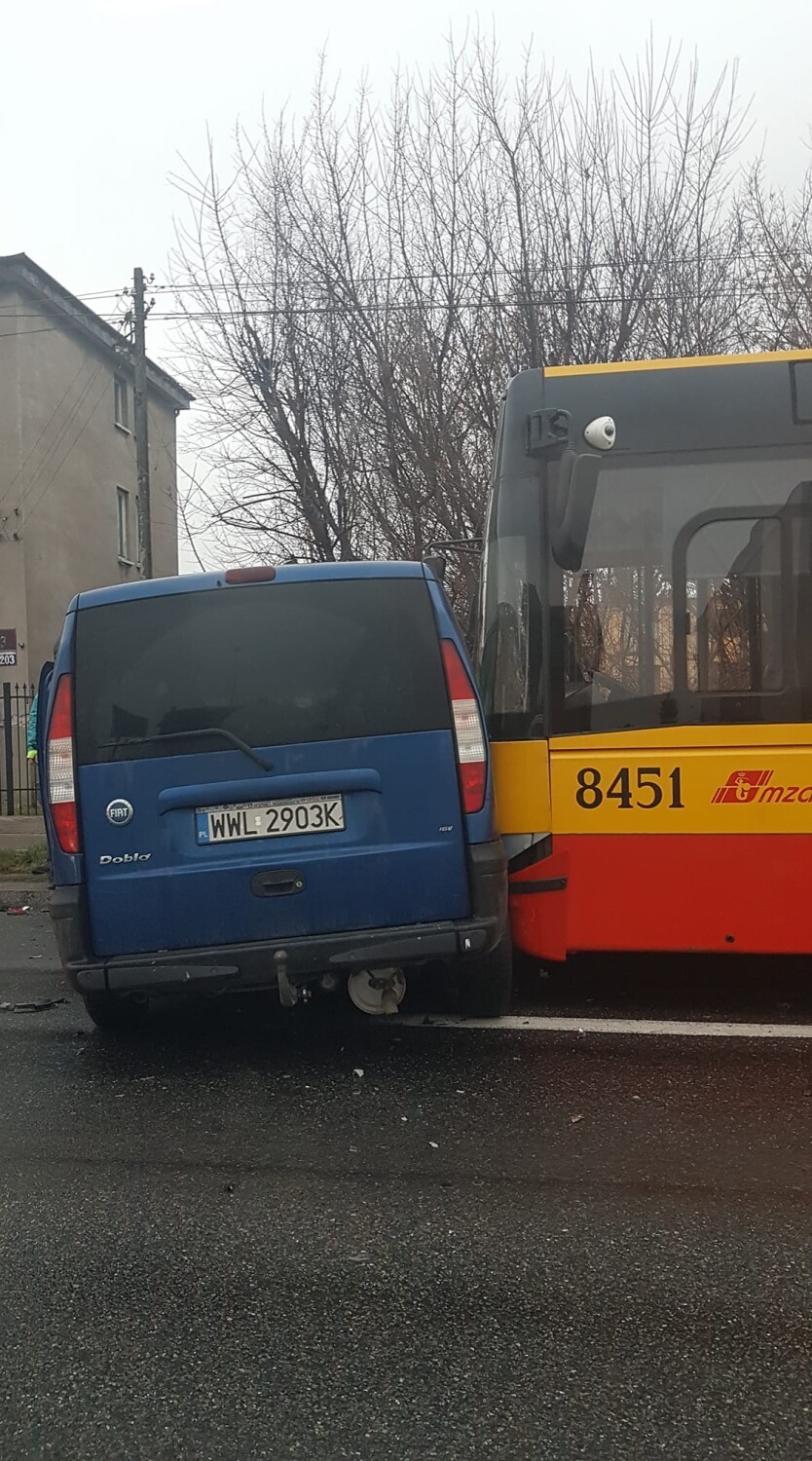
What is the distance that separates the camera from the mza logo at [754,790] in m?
4.77

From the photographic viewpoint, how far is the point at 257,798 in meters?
4.27

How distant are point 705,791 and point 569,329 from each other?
948 centimetres

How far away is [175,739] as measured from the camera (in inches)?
168

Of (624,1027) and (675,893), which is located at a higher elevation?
(675,893)

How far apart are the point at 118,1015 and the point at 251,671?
5.70ft

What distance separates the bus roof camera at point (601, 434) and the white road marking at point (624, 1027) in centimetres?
251

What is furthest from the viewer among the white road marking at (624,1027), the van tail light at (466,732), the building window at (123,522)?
the building window at (123,522)

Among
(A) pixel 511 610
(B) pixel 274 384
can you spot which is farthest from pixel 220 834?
(B) pixel 274 384

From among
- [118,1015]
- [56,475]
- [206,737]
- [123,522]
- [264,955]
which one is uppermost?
[56,475]

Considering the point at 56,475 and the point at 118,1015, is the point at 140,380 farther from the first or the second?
the point at 118,1015

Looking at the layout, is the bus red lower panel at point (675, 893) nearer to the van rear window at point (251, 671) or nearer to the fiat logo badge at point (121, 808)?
the van rear window at point (251, 671)

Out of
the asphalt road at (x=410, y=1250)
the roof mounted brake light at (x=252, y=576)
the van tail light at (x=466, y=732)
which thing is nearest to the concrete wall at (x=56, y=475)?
the roof mounted brake light at (x=252, y=576)

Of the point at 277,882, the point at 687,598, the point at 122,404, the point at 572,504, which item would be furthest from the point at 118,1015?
the point at 122,404

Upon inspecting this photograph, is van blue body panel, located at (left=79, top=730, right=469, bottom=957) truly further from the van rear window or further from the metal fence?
the metal fence
